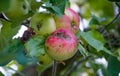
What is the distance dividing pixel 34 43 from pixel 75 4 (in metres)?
1.29

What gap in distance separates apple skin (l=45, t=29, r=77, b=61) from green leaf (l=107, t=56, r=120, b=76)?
1.01ft

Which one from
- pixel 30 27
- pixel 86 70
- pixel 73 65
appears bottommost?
pixel 86 70

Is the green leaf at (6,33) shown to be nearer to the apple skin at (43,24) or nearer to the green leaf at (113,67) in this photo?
the apple skin at (43,24)

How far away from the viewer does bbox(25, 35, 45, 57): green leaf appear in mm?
855

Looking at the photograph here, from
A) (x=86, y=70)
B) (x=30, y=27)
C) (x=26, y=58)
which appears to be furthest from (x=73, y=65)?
(x=30, y=27)

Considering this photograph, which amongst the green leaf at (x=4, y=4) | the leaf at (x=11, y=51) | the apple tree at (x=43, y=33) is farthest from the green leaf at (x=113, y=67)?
the green leaf at (x=4, y=4)

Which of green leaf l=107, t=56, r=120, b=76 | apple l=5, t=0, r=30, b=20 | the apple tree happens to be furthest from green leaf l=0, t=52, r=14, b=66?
green leaf l=107, t=56, r=120, b=76

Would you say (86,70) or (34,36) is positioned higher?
(34,36)

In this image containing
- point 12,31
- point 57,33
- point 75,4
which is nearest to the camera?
point 57,33

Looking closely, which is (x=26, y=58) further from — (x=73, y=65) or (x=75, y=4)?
(x=75, y=4)

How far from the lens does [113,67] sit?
115cm

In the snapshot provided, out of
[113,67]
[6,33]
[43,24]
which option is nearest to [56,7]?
[43,24]

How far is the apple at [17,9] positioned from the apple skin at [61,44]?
12cm

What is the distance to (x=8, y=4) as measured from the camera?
86 cm
